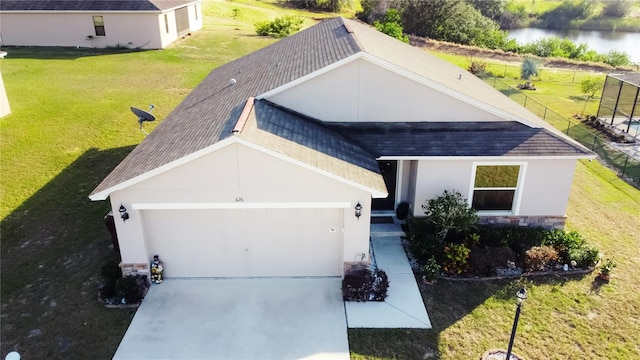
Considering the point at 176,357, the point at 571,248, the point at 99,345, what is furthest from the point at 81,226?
the point at 571,248

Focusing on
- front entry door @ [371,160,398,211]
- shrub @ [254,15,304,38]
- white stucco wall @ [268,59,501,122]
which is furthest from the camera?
shrub @ [254,15,304,38]

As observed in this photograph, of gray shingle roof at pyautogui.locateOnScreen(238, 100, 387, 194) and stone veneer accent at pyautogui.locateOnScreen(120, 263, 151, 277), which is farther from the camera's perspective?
stone veneer accent at pyautogui.locateOnScreen(120, 263, 151, 277)

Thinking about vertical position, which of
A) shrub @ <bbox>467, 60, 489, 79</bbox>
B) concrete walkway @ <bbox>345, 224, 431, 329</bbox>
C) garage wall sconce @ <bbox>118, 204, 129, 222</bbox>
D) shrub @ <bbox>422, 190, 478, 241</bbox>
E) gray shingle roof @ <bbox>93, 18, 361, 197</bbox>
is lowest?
concrete walkway @ <bbox>345, 224, 431, 329</bbox>

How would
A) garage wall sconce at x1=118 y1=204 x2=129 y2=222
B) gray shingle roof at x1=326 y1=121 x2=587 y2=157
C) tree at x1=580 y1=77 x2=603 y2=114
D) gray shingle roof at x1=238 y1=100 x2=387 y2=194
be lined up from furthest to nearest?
tree at x1=580 y1=77 x2=603 y2=114 → gray shingle roof at x1=326 y1=121 x2=587 y2=157 → garage wall sconce at x1=118 y1=204 x2=129 y2=222 → gray shingle roof at x1=238 y1=100 x2=387 y2=194

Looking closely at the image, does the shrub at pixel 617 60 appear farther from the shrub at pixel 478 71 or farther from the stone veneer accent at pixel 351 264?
the stone veneer accent at pixel 351 264

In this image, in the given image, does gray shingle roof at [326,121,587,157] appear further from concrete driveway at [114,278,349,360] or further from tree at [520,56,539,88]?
tree at [520,56,539,88]

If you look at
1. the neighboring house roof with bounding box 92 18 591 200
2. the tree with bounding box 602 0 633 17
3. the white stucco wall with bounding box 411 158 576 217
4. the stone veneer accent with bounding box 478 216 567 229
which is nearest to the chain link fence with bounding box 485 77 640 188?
the stone veneer accent with bounding box 478 216 567 229
